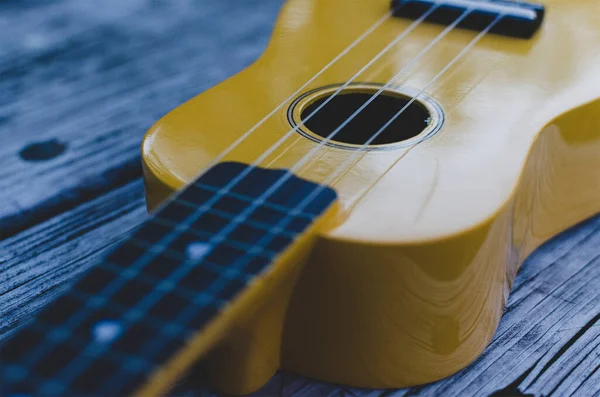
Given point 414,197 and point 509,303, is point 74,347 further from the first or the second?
point 509,303

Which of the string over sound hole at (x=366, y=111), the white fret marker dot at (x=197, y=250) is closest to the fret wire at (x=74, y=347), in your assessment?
the white fret marker dot at (x=197, y=250)

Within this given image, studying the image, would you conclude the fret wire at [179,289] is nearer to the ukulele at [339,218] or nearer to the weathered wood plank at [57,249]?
the ukulele at [339,218]

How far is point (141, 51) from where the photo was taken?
1.36m

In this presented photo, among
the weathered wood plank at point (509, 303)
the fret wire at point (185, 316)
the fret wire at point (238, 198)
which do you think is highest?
the fret wire at point (238, 198)

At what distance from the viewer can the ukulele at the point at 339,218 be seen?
452 millimetres

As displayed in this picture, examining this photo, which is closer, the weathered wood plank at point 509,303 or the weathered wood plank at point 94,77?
the weathered wood plank at point 509,303

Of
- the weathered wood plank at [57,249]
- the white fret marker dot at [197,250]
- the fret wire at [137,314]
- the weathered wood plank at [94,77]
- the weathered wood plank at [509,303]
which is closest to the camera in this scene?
the fret wire at [137,314]

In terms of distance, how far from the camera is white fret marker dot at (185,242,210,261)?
508mm

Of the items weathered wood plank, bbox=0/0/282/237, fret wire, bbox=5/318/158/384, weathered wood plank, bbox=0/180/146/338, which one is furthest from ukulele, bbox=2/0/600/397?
weathered wood plank, bbox=0/0/282/237

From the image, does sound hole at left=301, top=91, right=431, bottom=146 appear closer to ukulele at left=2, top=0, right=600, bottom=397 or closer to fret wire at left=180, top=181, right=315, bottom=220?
ukulele at left=2, top=0, right=600, bottom=397

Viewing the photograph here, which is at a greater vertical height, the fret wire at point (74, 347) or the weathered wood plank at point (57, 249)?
the fret wire at point (74, 347)

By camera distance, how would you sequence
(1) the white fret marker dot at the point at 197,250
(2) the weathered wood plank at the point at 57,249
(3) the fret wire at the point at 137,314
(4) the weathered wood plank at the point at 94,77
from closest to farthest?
(3) the fret wire at the point at 137,314 < (1) the white fret marker dot at the point at 197,250 < (2) the weathered wood plank at the point at 57,249 < (4) the weathered wood plank at the point at 94,77

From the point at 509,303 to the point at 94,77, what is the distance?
86cm

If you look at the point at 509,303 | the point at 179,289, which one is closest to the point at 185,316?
the point at 179,289
